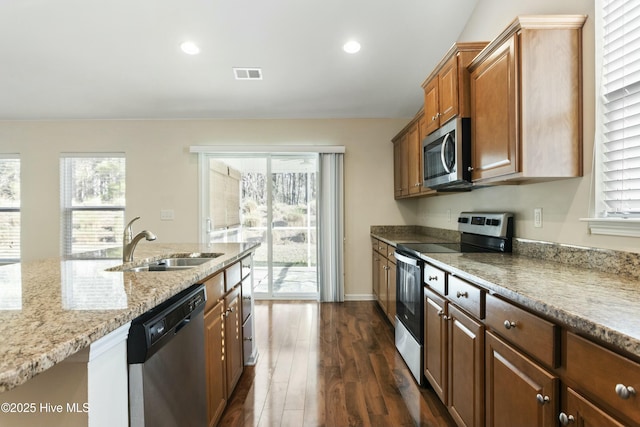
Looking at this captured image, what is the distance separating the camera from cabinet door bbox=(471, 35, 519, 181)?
156 cm

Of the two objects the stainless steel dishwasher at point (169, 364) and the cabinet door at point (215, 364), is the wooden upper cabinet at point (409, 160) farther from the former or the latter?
the stainless steel dishwasher at point (169, 364)

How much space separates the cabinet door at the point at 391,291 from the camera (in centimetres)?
307

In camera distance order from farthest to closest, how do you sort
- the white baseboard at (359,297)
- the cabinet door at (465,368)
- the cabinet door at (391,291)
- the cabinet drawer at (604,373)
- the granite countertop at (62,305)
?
the white baseboard at (359,297)
the cabinet door at (391,291)
the cabinet door at (465,368)
the cabinet drawer at (604,373)
the granite countertop at (62,305)

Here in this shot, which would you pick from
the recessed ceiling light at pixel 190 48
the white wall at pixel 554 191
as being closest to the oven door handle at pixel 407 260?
the white wall at pixel 554 191

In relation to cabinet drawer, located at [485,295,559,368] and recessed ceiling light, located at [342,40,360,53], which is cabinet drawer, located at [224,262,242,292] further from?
recessed ceiling light, located at [342,40,360,53]

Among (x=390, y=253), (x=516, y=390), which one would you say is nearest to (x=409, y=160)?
(x=390, y=253)

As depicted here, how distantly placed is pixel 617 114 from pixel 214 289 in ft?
6.80

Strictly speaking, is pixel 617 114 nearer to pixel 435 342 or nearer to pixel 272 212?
pixel 435 342

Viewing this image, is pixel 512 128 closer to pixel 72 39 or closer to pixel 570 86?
pixel 570 86

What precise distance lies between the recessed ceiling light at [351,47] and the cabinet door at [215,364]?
7.78 feet

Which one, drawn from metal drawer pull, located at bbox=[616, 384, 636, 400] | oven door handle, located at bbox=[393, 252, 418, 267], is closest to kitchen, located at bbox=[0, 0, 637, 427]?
oven door handle, located at bbox=[393, 252, 418, 267]

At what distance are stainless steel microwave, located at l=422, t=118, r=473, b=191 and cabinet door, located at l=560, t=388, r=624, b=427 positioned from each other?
1381mm

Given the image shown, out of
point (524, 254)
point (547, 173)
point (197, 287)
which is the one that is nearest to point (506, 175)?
point (547, 173)

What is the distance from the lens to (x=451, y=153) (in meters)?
2.12
